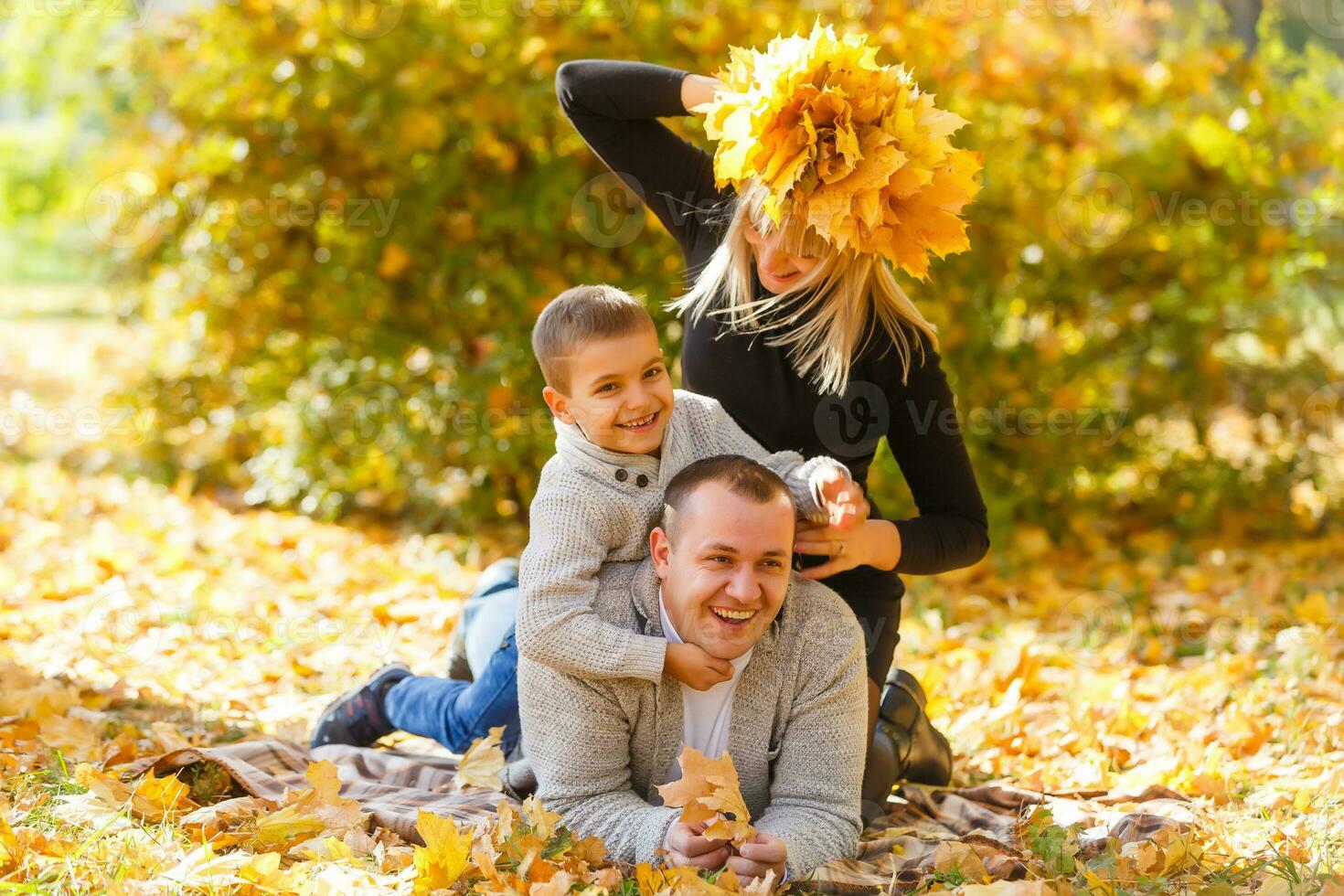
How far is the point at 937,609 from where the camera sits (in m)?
5.09

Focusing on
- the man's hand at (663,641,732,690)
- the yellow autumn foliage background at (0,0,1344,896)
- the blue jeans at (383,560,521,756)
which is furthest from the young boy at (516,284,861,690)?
the yellow autumn foliage background at (0,0,1344,896)

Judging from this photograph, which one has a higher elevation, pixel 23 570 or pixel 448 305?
pixel 448 305

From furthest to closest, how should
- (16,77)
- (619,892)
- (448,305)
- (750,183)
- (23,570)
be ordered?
(16,77) < (448,305) < (23,570) < (750,183) < (619,892)

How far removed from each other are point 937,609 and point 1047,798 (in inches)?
77.0

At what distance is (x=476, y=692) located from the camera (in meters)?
3.18

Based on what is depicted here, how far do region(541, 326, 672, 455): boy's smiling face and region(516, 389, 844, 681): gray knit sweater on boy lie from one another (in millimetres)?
53

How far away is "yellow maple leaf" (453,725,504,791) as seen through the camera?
2949 millimetres

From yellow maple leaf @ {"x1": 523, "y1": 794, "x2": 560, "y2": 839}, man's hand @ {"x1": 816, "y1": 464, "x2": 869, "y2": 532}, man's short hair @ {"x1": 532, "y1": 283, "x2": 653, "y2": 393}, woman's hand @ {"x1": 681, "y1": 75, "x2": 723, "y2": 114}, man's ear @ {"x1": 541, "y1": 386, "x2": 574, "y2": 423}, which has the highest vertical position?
woman's hand @ {"x1": 681, "y1": 75, "x2": 723, "y2": 114}

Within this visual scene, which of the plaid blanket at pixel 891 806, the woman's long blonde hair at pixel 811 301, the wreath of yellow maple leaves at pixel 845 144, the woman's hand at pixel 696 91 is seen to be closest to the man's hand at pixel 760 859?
the plaid blanket at pixel 891 806

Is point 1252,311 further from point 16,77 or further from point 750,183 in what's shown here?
point 16,77

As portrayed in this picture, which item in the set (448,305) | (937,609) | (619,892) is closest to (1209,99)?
(937,609)

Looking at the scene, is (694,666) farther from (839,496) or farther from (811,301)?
(811,301)

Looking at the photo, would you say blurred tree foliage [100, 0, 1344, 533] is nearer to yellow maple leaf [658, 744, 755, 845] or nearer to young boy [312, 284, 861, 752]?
young boy [312, 284, 861, 752]

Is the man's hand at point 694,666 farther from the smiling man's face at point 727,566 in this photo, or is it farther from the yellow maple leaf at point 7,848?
the yellow maple leaf at point 7,848
